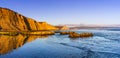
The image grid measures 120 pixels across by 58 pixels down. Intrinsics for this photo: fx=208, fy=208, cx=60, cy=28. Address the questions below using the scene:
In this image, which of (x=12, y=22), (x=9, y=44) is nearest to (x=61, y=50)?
(x=9, y=44)

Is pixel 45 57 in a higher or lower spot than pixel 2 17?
lower

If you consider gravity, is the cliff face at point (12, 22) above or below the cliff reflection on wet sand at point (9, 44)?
above

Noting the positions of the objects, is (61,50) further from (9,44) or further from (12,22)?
(12,22)

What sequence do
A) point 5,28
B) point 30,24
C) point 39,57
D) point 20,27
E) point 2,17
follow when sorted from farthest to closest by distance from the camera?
point 30,24 < point 20,27 < point 2,17 < point 5,28 < point 39,57

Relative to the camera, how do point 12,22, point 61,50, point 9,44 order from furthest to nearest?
point 12,22 → point 9,44 → point 61,50

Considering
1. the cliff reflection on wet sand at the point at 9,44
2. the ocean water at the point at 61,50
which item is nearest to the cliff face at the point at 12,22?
the cliff reflection on wet sand at the point at 9,44

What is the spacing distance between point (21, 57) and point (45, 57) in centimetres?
267

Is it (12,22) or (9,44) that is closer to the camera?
(9,44)

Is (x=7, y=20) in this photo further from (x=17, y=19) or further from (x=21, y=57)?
(x=21, y=57)

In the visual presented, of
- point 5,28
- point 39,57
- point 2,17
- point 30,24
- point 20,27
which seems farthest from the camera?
point 30,24

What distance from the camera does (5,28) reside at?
385 ft

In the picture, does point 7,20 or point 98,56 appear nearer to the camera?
point 98,56

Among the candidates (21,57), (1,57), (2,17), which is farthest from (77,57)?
(2,17)

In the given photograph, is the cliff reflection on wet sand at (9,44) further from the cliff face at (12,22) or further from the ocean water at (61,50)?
the cliff face at (12,22)
